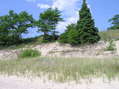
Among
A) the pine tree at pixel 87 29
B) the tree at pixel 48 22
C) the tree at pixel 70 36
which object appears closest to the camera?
the pine tree at pixel 87 29

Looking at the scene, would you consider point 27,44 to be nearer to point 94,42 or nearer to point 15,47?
point 15,47

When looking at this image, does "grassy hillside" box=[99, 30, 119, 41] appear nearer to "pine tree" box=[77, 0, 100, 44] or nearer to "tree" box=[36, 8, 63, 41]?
"pine tree" box=[77, 0, 100, 44]

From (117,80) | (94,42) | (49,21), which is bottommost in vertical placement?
(117,80)

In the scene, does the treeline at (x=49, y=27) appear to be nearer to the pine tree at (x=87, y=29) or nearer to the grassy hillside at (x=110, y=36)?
the pine tree at (x=87, y=29)

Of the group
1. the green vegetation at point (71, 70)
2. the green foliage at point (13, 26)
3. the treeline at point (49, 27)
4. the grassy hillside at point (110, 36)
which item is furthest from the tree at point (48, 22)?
the green vegetation at point (71, 70)

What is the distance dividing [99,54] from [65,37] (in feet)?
23.4

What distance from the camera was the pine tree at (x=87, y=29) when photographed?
30.0m

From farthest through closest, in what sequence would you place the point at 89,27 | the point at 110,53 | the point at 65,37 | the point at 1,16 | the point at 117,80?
the point at 1,16, the point at 65,37, the point at 89,27, the point at 110,53, the point at 117,80

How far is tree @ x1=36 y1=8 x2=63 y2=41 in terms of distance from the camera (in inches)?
1373

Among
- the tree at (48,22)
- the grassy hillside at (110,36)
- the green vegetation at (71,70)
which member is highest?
the tree at (48,22)

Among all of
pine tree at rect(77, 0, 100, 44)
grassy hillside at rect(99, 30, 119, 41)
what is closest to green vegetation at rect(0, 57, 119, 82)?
pine tree at rect(77, 0, 100, 44)

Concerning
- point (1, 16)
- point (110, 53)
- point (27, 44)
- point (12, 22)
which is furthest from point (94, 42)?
point (1, 16)

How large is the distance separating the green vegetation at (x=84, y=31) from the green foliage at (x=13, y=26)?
9.97 metres

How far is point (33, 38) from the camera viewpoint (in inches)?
1558
